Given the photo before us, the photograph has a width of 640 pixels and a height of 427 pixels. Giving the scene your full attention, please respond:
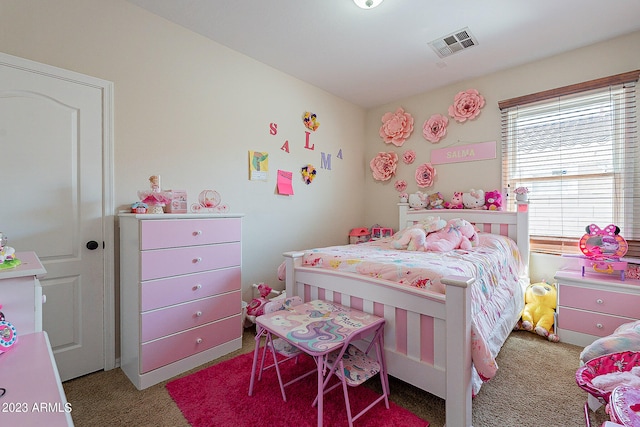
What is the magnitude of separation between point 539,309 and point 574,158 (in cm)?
142

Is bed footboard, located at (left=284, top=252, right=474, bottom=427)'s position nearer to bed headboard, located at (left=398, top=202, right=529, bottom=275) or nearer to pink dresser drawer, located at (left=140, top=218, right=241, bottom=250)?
pink dresser drawer, located at (left=140, top=218, right=241, bottom=250)

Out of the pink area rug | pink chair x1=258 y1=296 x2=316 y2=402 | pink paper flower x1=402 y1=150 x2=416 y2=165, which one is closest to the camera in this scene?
the pink area rug

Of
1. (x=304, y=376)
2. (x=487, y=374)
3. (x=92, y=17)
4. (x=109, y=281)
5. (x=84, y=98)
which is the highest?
(x=92, y=17)

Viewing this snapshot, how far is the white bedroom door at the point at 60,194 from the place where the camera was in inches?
68.6

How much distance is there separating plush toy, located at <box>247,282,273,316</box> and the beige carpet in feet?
1.97

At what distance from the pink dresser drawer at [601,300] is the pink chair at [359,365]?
1783mm

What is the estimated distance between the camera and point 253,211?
9.60ft

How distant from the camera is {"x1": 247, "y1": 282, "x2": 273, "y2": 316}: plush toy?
261cm

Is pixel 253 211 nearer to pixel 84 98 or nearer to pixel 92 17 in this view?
pixel 84 98

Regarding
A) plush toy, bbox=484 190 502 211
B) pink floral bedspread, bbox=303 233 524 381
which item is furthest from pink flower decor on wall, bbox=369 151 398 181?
pink floral bedspread, bbox=303 233 524 381

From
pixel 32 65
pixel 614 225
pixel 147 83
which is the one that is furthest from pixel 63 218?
pixel 614 225

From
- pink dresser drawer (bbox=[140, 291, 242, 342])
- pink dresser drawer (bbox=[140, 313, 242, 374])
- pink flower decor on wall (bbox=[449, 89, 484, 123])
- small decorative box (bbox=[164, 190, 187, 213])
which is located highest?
pink flower decor on wall (bbox=[449, 89, 484, 123])

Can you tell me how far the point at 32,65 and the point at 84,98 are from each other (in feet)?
0.91

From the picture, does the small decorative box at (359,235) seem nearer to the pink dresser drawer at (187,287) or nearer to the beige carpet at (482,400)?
the pink dresser drawer at (187,287)
